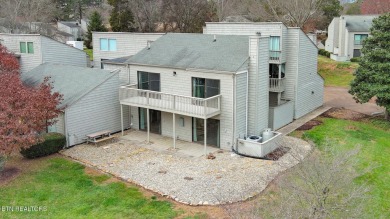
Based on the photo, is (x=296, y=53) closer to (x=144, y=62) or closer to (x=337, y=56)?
(x=144, y=62)

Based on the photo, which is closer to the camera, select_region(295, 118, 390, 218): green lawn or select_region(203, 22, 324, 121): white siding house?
select_region(295, 118, 390, 218): green lawn

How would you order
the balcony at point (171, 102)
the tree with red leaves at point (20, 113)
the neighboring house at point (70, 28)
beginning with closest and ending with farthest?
the tree with red leaves at point (20, 113)
the balcony at point (171, 102)
the neighboring house at point (70, 28)

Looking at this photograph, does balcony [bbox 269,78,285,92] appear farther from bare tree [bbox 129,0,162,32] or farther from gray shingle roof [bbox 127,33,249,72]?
bare tree [bbox 129,0,162,32]

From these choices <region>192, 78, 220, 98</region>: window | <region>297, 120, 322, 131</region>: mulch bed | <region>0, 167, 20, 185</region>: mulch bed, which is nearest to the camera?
<region>0, 167, 20, 185</region>: mulch bed

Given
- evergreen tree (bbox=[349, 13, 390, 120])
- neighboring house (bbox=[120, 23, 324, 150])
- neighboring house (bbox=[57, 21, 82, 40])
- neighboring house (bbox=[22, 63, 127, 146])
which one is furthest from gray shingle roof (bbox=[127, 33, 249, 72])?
neighboring house (bbox=[57, 21, 82, 40])

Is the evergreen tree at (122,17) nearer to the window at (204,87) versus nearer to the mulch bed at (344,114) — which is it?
the mulch bed at (344,114)

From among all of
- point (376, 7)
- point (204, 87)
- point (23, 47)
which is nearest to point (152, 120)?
point (204, 87)

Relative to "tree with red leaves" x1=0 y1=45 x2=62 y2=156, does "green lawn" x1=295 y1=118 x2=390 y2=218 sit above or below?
below

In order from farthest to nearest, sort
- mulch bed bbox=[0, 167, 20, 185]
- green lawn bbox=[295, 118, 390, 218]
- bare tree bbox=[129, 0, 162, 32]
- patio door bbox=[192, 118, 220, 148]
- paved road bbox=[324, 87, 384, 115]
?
bare tree bbox=[129, 0, 162, 32]
paved road bbox=[324, 87, 384, 115]
patio door bbox=[192, 118, 220, 148]
mulch bed bbox=[0, 167, 20, 185]
green lawn bbox=[295, 118, 390, 218]

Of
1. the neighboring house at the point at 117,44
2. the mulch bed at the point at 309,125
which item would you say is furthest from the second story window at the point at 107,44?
the mulch bed at the point at 309,125
